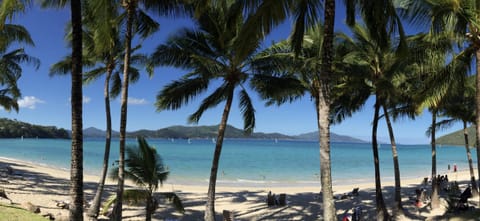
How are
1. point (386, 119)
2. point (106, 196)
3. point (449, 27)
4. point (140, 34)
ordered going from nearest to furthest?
point (449, 27), point (140, 34), point (386, 119), point (106, 196)

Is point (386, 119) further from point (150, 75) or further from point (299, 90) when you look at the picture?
point (150, 75)

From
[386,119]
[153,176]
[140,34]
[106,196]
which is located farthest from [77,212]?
[106,196]

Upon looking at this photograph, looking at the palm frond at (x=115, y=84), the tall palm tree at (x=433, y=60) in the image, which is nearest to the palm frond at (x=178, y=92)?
the palm frond at (x=115, y=84)

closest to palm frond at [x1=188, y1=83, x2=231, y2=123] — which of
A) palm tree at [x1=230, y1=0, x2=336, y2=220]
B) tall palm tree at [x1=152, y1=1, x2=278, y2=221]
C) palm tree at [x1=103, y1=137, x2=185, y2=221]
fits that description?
tall palm tree at [x1=152, y1=1, x2=278, y2=221]

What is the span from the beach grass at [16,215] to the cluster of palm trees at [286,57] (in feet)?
6.72

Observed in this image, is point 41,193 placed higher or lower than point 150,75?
lower

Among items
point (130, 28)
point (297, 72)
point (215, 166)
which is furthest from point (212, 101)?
point (130, 28)

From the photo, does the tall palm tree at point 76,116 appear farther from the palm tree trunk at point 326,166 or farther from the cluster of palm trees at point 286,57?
the palm tree trunk at point 326,166

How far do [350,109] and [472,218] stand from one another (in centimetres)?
599

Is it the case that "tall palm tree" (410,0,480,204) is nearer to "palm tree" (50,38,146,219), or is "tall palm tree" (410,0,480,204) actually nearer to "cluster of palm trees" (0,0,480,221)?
"cluster of palm trees" (0,0,480,221)

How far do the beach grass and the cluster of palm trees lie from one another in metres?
2.05

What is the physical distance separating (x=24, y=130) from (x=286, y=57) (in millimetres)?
136699

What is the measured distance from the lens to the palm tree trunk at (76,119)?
5.35 meters

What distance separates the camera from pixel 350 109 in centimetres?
1337
